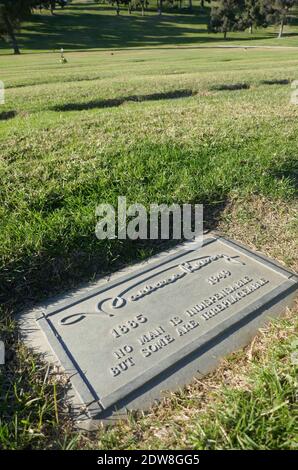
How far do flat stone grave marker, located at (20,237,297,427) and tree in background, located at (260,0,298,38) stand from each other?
6167cm

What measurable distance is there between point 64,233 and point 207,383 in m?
1.73

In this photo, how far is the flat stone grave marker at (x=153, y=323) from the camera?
223cm

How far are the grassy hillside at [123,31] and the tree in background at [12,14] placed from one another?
5.97 ft

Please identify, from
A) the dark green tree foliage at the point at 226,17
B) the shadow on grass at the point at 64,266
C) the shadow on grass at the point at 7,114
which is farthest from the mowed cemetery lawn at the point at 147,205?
the dark green tree foliage at the point at 226,17

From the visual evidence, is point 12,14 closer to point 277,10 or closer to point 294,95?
point 277,10

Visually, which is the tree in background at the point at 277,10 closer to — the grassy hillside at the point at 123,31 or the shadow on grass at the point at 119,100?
the grassy hillside at the point at 123,31

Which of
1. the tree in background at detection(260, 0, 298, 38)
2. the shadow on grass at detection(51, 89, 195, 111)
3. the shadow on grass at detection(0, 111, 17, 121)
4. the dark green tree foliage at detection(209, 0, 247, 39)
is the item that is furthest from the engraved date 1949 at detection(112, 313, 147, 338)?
the tree in background at detection(260, 0, 298, 38)

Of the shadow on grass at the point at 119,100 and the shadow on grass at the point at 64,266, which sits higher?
the shadow on grass at the point at 119,100

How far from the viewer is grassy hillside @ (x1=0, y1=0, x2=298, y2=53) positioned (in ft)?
152

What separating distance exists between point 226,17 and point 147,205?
61.2 meters

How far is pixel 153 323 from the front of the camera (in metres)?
2.63

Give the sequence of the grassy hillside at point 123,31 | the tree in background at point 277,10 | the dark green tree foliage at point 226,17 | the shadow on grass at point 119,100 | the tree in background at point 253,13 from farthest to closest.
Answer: the tree in background at point 253,13, the dark green tree foliage at point 226,17, the tree in background at point 277,10, the grassy hillside at point 123,31, the shadow on grass at point 119,100

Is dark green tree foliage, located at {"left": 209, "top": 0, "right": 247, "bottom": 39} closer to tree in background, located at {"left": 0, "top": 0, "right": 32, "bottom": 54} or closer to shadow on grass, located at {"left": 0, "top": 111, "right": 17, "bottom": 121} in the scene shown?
tree in background, located at {"left": 0, "top": 0, "right": 32, "bottom": 54}
